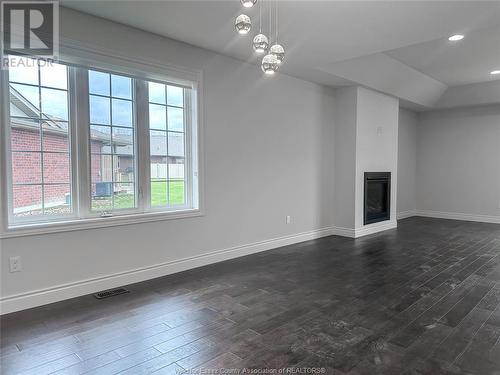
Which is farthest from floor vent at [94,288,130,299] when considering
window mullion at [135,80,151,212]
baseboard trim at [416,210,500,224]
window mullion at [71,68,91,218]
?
baseboard trim at [416,210,500,224]

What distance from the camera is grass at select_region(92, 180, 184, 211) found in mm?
3420

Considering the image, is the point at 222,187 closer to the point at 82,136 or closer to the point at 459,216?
the point at 82,136


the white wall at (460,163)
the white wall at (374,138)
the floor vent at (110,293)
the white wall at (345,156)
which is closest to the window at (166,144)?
the floor vent at (110,293)

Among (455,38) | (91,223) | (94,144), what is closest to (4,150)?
(94,144)

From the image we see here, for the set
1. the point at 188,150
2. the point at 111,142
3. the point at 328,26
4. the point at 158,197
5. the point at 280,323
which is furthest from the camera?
the point at 188,150

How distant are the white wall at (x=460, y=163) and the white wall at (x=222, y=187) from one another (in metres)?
3.90

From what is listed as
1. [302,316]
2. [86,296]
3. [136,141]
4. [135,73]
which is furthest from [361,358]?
[135,73]

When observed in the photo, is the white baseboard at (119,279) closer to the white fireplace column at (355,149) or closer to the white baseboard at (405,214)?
the white fireplace column at (355,149)

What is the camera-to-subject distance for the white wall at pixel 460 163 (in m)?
7.50

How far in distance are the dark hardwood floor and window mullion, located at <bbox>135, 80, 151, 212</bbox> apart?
0.94 m

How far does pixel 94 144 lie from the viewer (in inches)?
131

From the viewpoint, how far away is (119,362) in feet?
6.78

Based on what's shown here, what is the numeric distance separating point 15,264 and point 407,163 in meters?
8.17

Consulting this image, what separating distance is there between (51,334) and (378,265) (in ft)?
11.4
